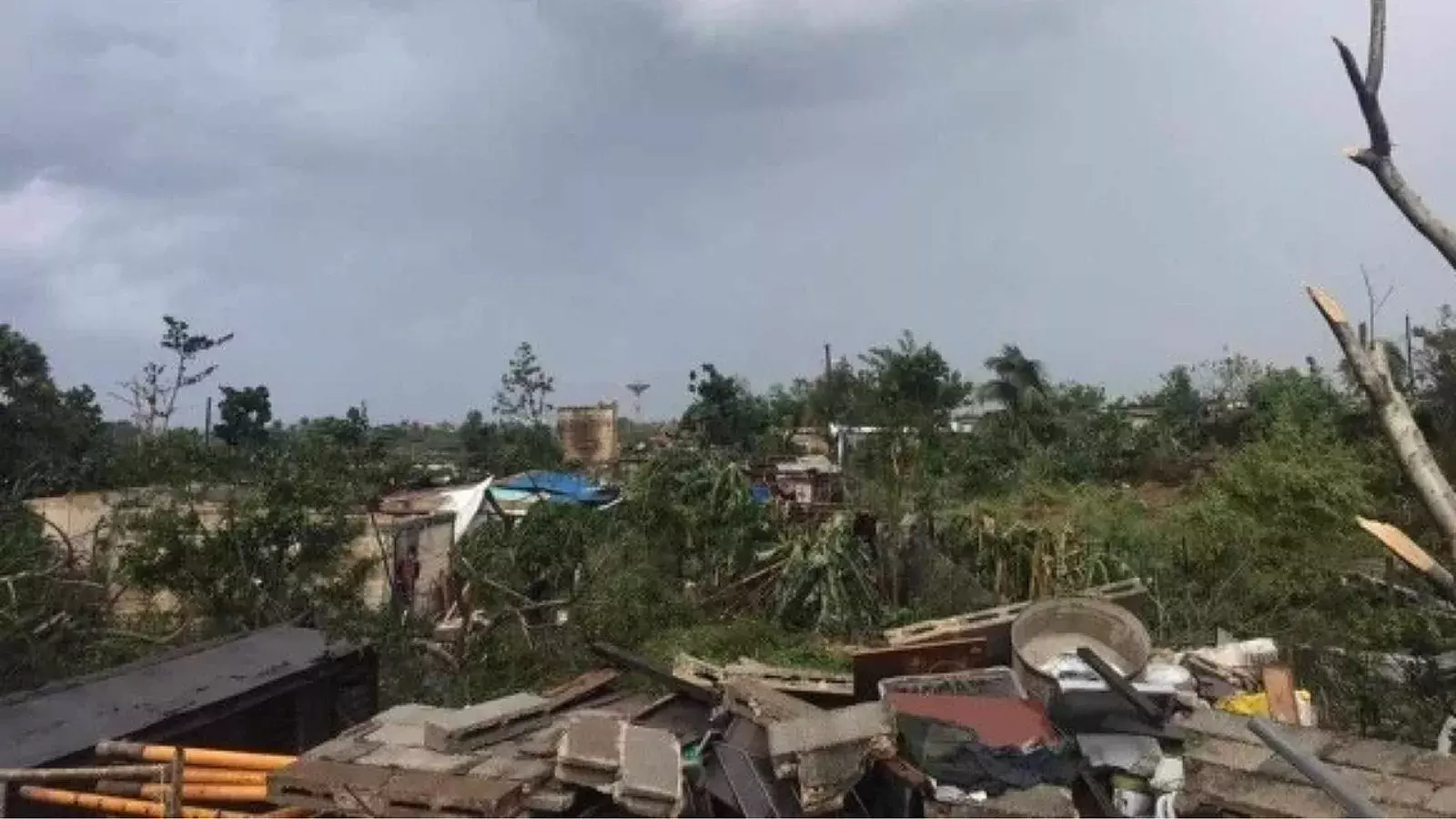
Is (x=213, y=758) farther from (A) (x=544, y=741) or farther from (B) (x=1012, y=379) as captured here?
(B) (x=1012, y=379)

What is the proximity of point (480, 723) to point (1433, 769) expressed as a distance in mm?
4579

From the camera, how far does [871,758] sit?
542cm

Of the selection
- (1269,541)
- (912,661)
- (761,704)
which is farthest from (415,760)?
(1269,541)

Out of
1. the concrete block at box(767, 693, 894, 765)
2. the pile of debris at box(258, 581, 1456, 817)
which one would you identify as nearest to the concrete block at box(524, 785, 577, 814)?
the pile of debris at box(258, 581, 1456, 817)

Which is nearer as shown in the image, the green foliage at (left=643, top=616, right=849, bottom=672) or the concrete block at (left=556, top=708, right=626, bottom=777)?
the concrete block at (left=556, top=708, right=626, bottom=777)

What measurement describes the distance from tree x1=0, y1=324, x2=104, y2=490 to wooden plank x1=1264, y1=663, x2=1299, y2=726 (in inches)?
768

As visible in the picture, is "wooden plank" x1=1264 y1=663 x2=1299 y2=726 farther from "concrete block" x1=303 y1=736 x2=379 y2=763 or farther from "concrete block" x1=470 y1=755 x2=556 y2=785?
"concrete block" x1=303 y1=736 x2=379 y2=763

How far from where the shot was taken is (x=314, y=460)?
1133cm

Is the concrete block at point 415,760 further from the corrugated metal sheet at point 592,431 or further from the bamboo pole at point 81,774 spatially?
the corrugated metal sheet at point 592,431

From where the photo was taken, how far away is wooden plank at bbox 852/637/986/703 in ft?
24.0

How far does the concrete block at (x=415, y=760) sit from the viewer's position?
5.20 meters

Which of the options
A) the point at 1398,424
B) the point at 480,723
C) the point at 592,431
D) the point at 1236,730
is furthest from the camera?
the point at 592,431

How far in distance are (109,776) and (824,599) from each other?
863 centimetres

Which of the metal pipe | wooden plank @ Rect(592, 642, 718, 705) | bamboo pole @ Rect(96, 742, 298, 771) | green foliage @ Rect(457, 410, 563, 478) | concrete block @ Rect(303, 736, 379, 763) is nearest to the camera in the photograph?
the metal pipe
